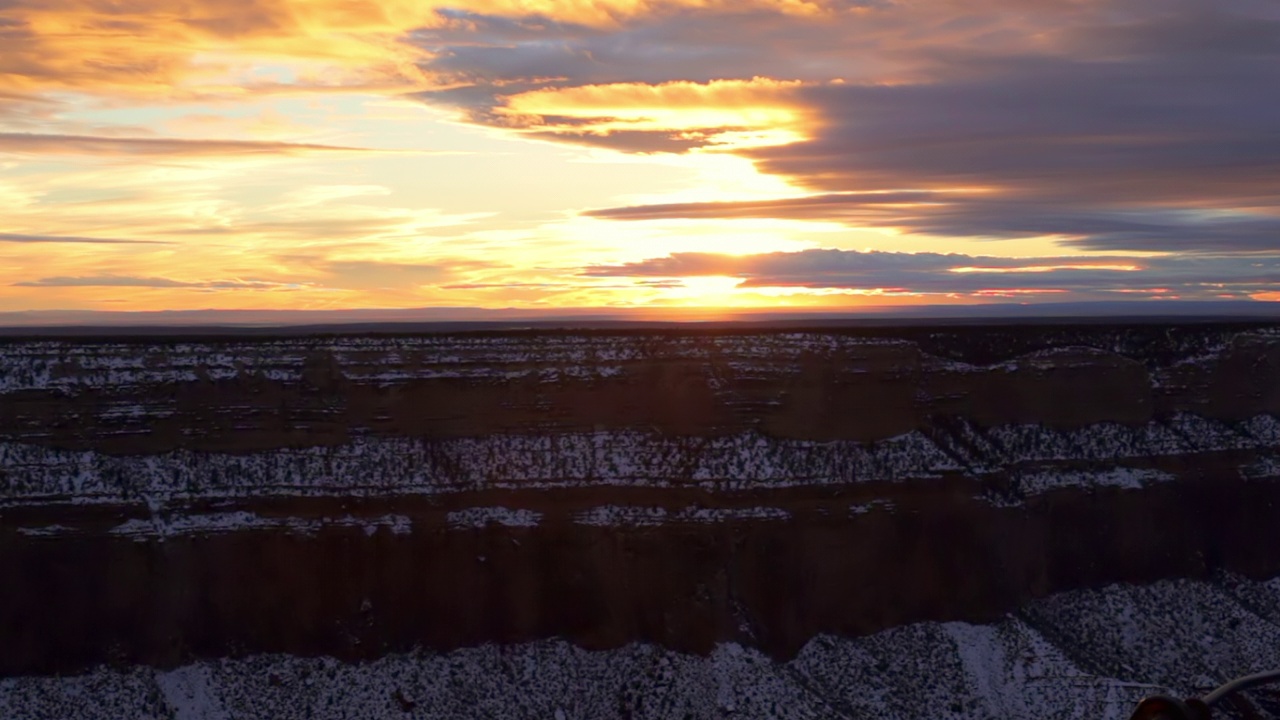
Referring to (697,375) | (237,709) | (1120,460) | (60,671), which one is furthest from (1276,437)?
(60,671)

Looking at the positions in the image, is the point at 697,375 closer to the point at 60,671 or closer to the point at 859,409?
the point at 859,409

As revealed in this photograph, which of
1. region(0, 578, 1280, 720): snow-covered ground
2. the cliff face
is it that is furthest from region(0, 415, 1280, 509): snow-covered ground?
region(0, 578, 1280, 720): snow-covered ground

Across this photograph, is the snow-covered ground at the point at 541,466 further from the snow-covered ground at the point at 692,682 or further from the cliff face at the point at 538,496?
the snow-covered ground at the point at 692,682

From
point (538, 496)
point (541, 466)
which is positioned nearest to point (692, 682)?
point (538, 496)

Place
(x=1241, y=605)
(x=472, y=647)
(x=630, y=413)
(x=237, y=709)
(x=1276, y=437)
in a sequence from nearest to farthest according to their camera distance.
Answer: (x=237, y=709) → (x=472, y=647) → (x=630, y=413) → (x=1241, y=605) → (x=1276, y=437)

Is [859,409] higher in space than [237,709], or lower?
higher

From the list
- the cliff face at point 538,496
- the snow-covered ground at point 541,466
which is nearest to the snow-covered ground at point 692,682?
the cliff face at point 538,496
